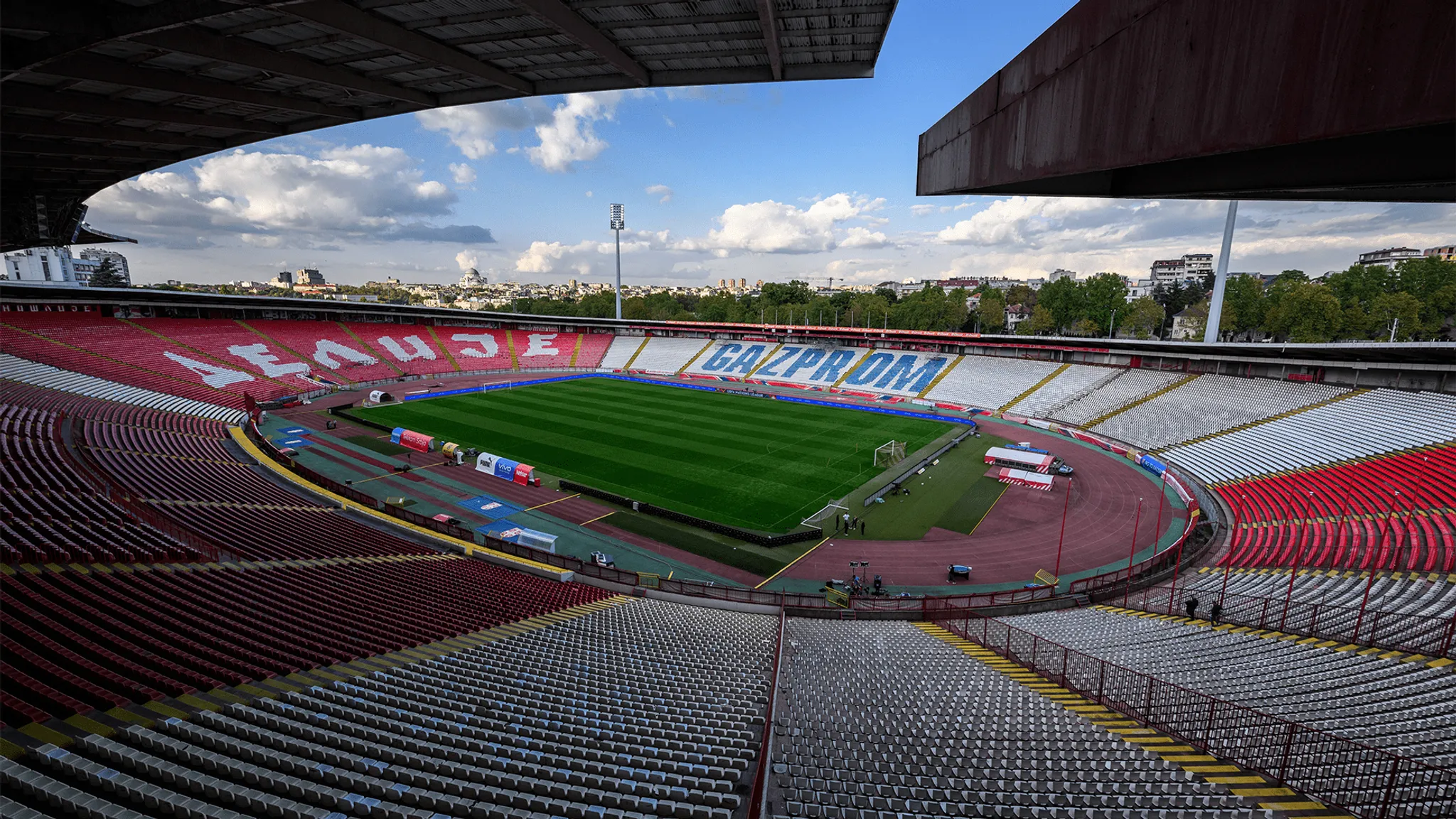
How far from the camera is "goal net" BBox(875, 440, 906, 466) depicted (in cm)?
3578

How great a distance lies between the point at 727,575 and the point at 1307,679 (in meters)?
15.8

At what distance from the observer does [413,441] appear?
119 feet

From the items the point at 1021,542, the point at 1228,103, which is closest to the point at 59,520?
the point at 1228,103

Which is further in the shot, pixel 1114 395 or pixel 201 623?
pixel 1114 395

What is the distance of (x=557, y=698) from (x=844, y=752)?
194 inches

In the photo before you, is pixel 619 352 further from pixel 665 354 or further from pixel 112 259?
pixel 112 259

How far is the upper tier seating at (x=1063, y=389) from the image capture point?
161 feet

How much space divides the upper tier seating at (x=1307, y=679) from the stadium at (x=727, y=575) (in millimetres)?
108

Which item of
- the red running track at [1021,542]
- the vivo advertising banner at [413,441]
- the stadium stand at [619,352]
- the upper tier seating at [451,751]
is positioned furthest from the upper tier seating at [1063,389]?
the stadium stand at [619,352]

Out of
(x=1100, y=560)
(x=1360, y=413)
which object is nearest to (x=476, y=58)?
(x=1100, y=560)

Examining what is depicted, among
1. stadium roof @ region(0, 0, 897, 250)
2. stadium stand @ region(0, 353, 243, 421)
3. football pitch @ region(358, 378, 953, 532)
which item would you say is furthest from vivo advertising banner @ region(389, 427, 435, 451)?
stadium roof @ region(0, 0, 897, 250)

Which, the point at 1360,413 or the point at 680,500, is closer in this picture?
the point at 680,500

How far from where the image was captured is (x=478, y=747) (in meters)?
8.12

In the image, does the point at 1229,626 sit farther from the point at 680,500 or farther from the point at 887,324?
the point at 887,324
